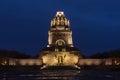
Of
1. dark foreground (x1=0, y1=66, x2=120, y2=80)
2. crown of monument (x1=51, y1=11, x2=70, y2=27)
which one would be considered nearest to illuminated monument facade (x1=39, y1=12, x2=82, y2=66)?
crown of monument (x1=51, y1=11, x2=70, y2=27)

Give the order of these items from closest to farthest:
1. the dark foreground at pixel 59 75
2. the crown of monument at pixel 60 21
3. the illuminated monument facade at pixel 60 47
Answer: the dark foreground at pixel 59 75 < the illuminated monument facade at pixel 60 47 < the crown of monument at pixel 60 21

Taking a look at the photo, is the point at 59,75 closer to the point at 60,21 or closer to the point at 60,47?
the point at 60,47

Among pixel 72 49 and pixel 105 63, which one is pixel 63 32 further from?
pixel 105 63

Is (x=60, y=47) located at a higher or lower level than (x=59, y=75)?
higher

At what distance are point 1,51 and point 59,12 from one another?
103ft

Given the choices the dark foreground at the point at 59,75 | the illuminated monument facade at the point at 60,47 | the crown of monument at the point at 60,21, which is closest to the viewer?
the dark foreground at the point at 59,75

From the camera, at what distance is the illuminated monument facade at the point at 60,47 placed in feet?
363

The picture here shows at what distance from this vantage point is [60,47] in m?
113

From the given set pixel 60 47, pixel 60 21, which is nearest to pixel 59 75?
pixel 60 47

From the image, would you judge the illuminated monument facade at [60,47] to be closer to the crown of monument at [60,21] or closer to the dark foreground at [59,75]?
the crown of monument at [60,21]

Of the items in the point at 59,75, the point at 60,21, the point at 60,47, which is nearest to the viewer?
the point at 59,75

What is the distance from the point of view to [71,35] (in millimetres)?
115875

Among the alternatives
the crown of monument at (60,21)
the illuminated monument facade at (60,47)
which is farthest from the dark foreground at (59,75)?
the crown of monument at (60,21)

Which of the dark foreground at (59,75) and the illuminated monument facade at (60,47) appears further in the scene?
the illuminated monument facade at (60,47)
